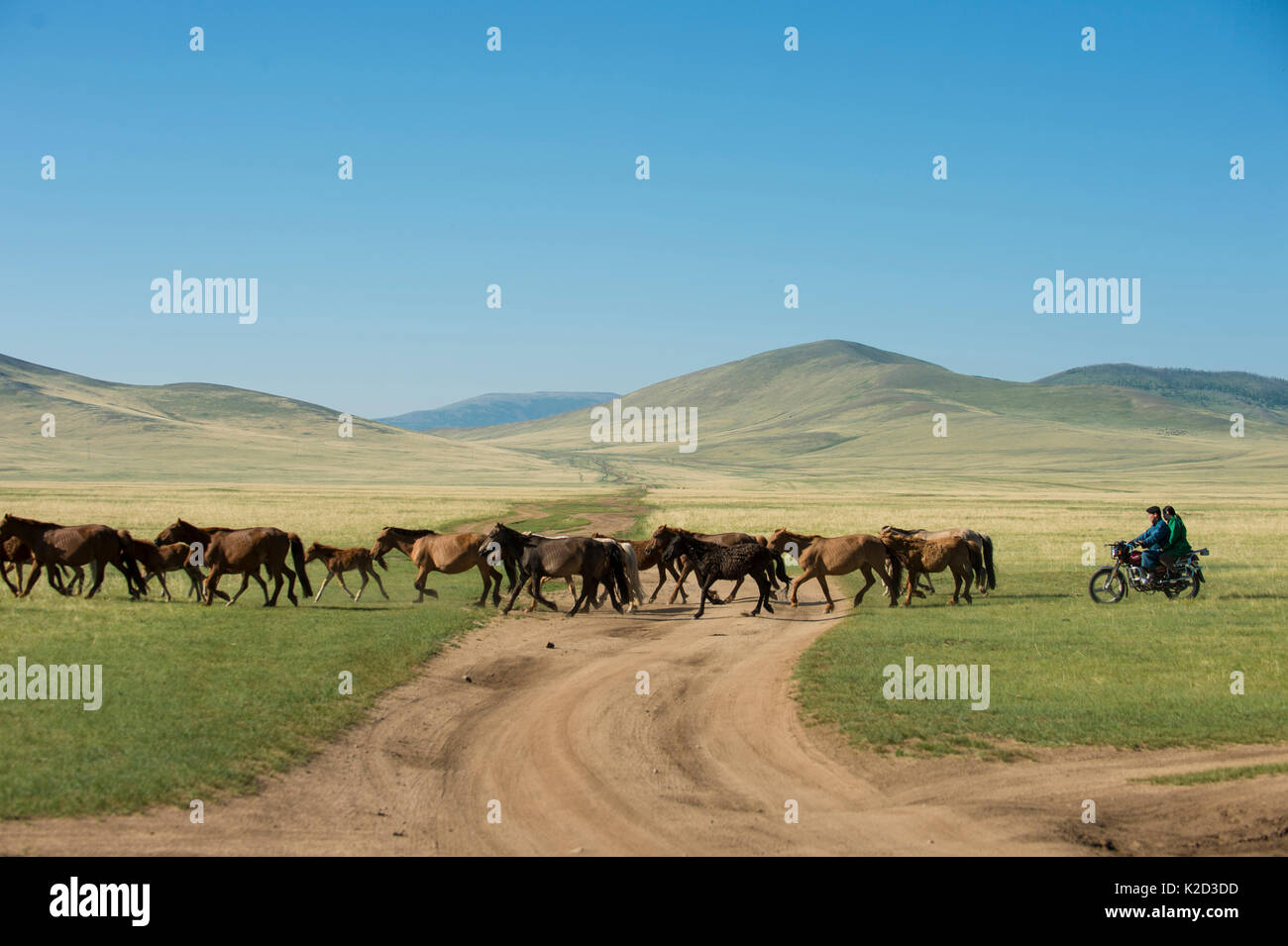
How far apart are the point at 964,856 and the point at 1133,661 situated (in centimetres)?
936

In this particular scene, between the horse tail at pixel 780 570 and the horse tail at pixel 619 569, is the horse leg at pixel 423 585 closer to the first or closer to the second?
the horse tail at pixel 619 569

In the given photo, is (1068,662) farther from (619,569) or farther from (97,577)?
(97,577)

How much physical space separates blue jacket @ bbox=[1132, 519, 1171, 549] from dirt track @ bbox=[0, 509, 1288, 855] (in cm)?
1241

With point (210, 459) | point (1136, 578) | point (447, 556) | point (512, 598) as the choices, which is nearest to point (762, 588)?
point (512, 598)

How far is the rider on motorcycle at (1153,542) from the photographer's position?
22812 millimetres

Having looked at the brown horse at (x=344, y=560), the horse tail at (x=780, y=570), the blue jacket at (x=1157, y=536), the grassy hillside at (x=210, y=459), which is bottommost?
the horse tail at (x=780, y=570)

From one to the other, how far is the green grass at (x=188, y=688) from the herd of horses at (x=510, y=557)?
837 mm

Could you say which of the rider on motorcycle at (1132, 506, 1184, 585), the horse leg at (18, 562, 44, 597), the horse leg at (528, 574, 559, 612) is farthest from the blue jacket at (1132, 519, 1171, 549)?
the horse leg at (18, 562, 44, 597)

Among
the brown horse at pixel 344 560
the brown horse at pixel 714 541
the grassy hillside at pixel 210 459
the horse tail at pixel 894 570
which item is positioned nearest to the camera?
the brown horse at pixel 714 541

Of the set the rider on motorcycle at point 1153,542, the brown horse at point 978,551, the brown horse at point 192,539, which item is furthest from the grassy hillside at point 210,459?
the rider on motorcycle at point 1153,542

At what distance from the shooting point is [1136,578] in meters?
23.5

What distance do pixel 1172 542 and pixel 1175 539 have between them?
10 cm
